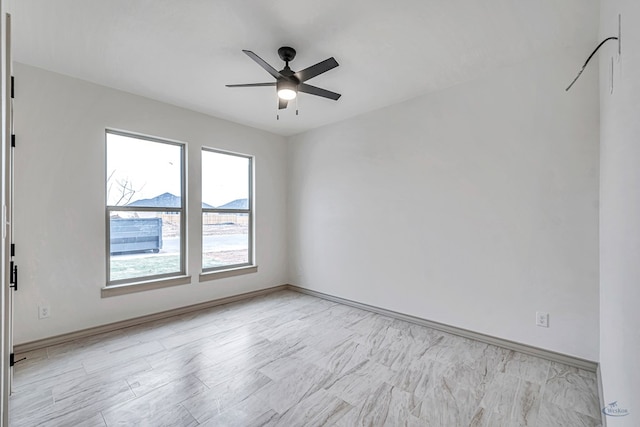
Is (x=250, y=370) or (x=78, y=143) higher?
(x=78, y=143)

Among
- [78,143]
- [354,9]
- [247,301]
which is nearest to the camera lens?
[354,9]

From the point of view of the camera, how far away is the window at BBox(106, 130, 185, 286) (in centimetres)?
335

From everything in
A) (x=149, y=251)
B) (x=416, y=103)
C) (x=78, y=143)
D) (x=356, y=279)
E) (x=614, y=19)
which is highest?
(x=416, y=103)

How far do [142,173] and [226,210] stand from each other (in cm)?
121

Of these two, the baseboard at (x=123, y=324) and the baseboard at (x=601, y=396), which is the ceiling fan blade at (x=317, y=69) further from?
the baseboard at (x=123, y=324)

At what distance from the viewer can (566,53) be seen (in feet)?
8.25

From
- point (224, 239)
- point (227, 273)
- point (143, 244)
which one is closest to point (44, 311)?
point (143, 244)

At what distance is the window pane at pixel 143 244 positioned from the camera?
11.1 feet

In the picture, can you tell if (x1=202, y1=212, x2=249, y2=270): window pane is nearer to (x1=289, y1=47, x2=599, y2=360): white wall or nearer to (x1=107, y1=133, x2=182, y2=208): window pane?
(x1=107, y1=133, x2=182, y2=208): window pane

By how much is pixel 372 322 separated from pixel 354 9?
3.15 m

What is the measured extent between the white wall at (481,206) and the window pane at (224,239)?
4.50ft

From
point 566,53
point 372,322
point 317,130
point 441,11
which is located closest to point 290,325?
point 372,322

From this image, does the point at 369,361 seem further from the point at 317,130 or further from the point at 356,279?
the point at 317,130

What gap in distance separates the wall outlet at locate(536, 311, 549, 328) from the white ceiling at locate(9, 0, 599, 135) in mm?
2316
